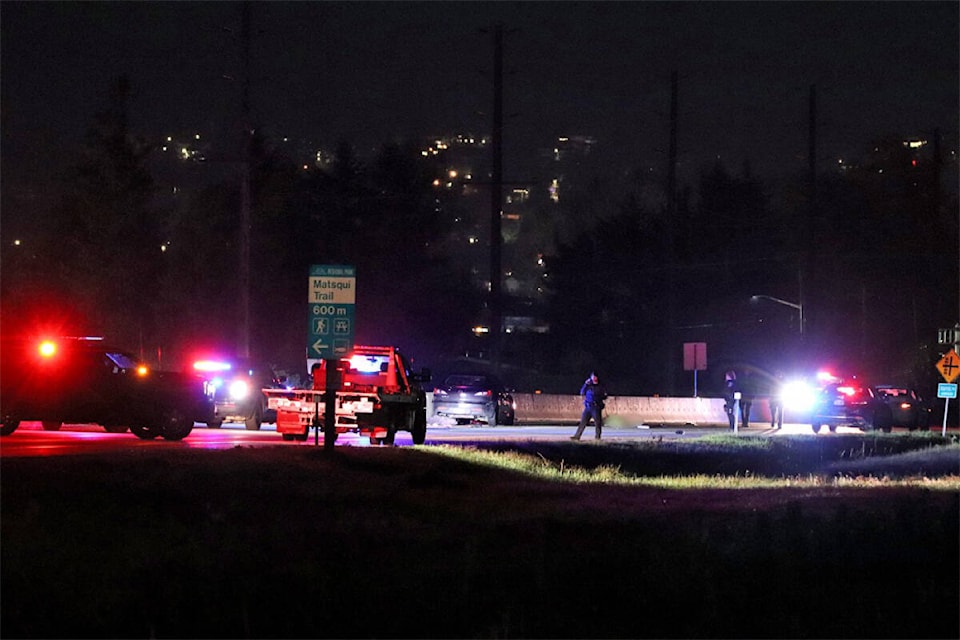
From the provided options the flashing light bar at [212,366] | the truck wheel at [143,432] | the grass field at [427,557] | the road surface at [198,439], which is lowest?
the grass field at [427,557]

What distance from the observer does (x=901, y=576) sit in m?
16.1

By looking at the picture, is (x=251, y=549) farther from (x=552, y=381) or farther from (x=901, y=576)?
(x=552, y=381)

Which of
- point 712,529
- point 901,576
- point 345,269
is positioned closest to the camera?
point 901,576

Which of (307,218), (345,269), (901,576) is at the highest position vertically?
(307,218)

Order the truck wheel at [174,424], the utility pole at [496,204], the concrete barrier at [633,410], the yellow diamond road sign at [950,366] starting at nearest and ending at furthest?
1. the truck wheel at [174,424]
2. the yellow diamond road sign at [950,366]
3. the concrete barrier at [633,410]
4. the utility pole at [496,204]

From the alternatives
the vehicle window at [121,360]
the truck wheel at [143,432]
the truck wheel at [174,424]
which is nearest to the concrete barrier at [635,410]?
the truck wheel at [174,424]

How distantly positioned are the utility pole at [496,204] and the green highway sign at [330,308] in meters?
33.9

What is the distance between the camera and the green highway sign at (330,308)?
75.2 ft

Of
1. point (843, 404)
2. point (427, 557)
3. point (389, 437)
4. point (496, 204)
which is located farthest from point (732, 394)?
point (427, 557)

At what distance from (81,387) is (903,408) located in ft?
110

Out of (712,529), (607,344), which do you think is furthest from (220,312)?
(712,529)

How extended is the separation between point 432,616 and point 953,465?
26.2m

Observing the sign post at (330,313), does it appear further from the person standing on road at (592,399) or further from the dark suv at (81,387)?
the person standing on road at (592,399)

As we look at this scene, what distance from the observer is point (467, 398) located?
44938 mm
